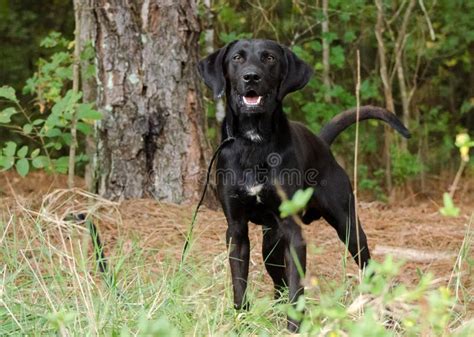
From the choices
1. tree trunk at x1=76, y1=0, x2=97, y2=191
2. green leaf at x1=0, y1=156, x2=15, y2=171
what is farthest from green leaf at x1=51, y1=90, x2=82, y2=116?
tree trunk at x1=76, y1=0, x2=97, y2=191

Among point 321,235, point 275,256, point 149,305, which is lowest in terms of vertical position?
point 321,235

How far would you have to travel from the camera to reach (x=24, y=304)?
4.08 metres

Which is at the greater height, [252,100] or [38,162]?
[252,100]

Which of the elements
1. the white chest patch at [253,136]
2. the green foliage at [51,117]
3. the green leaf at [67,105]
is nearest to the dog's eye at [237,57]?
the white chest patch at [253,136]

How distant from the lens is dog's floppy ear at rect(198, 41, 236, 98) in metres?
5.23

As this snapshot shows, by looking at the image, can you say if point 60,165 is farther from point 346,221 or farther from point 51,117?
point 346,221

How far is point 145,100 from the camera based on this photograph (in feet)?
23.2

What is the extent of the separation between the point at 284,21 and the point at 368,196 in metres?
2.33

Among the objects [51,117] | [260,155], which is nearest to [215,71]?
[260,155]

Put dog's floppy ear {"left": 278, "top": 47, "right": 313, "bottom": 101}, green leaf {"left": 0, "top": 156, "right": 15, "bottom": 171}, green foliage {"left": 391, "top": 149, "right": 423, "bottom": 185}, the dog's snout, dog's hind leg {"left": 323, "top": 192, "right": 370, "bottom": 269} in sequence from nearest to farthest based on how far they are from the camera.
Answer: the dog's snout, dog's floppy ear {"left": 278, "top": 47, "right": 313, "bottom": 101}, dog's hind leg {"left": 323, "top": 192, "right": 370, "bottom": 269}, green leaf {"left": 0, "top": 156, "right": 15, "bottom": 171}, green foliage {"left": 391, "top": 149, "right": 423, "bottom": 185}

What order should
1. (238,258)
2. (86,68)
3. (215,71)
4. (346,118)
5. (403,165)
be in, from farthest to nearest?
(403,165) → (86,68) → (346,118) → (215,71) → (238,258)

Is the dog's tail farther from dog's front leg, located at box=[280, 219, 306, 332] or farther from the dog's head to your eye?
dog's front leg, located at box=[280, 219, 306, 332]

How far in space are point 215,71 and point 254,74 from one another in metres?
0.40

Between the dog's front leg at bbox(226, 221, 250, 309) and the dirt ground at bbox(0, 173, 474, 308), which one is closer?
the dog's front leg at bbox(226, 221, 250, 309)
